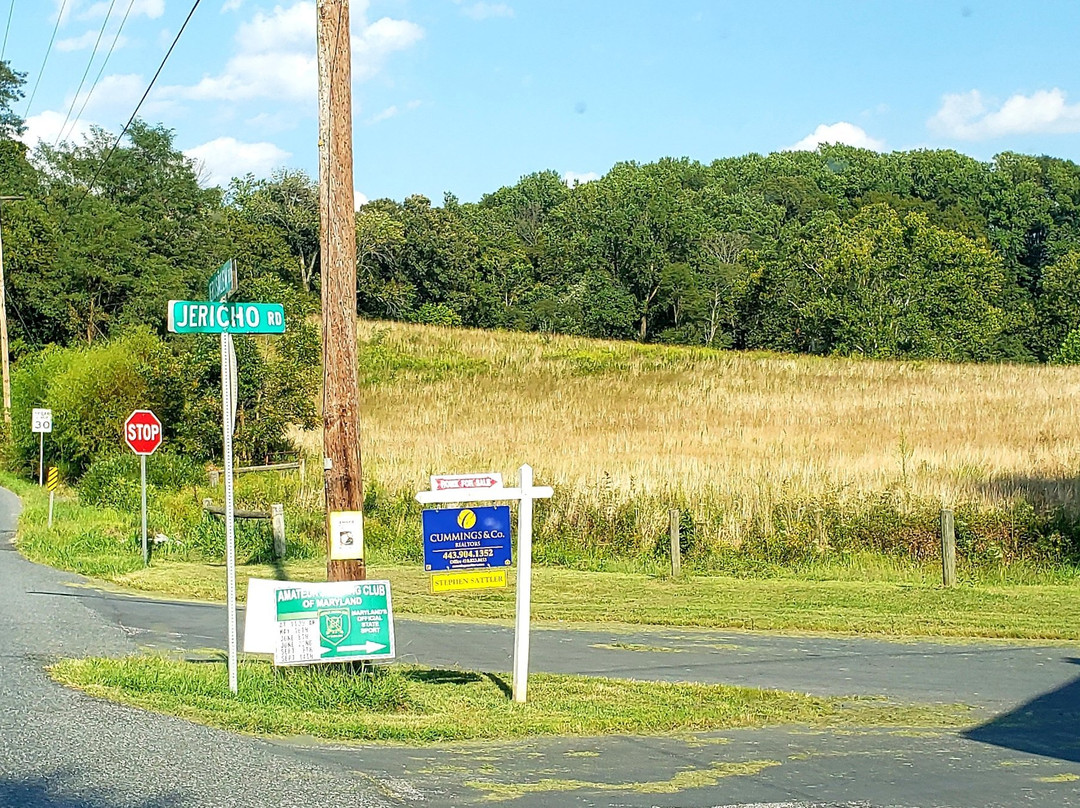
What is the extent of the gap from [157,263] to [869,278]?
42.7m

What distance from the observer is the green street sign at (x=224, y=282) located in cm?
931

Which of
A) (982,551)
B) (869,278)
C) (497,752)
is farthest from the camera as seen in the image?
(869,278)

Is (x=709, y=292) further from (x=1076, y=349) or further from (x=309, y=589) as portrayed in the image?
(x=309, y=589)

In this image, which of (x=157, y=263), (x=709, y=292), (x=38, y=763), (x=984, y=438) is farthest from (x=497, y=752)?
(x=709, y=292)

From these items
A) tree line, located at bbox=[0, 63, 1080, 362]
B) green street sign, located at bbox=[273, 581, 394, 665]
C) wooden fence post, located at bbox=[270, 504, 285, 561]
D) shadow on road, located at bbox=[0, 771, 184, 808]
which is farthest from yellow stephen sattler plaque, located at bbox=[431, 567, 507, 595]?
tree line, located at bbox=[0, 63, 1080, 362]

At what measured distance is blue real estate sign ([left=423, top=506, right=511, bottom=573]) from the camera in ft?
33.6

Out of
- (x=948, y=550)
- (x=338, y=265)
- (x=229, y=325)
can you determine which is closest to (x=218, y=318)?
(x=229, y=325)

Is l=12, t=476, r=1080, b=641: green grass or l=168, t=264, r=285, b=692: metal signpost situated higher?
l=168, t=264, r=285, b=692: metal signpost

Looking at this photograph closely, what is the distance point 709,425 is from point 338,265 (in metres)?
33.1

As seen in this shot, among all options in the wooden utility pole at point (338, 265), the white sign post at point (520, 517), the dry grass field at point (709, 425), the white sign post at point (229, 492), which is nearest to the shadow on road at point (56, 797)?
the white sign post at point (229, 492)

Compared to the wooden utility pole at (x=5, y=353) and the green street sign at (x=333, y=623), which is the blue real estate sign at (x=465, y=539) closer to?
the green street sign at (x=333, y=623)

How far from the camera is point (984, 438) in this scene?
34594 mm

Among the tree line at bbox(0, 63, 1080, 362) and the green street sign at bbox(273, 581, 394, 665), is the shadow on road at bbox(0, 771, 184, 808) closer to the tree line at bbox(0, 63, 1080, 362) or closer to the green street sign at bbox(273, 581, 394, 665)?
the green street sign at bbox(273, 581, 394, 665)

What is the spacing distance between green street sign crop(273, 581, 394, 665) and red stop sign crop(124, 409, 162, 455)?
1616 centimetres
